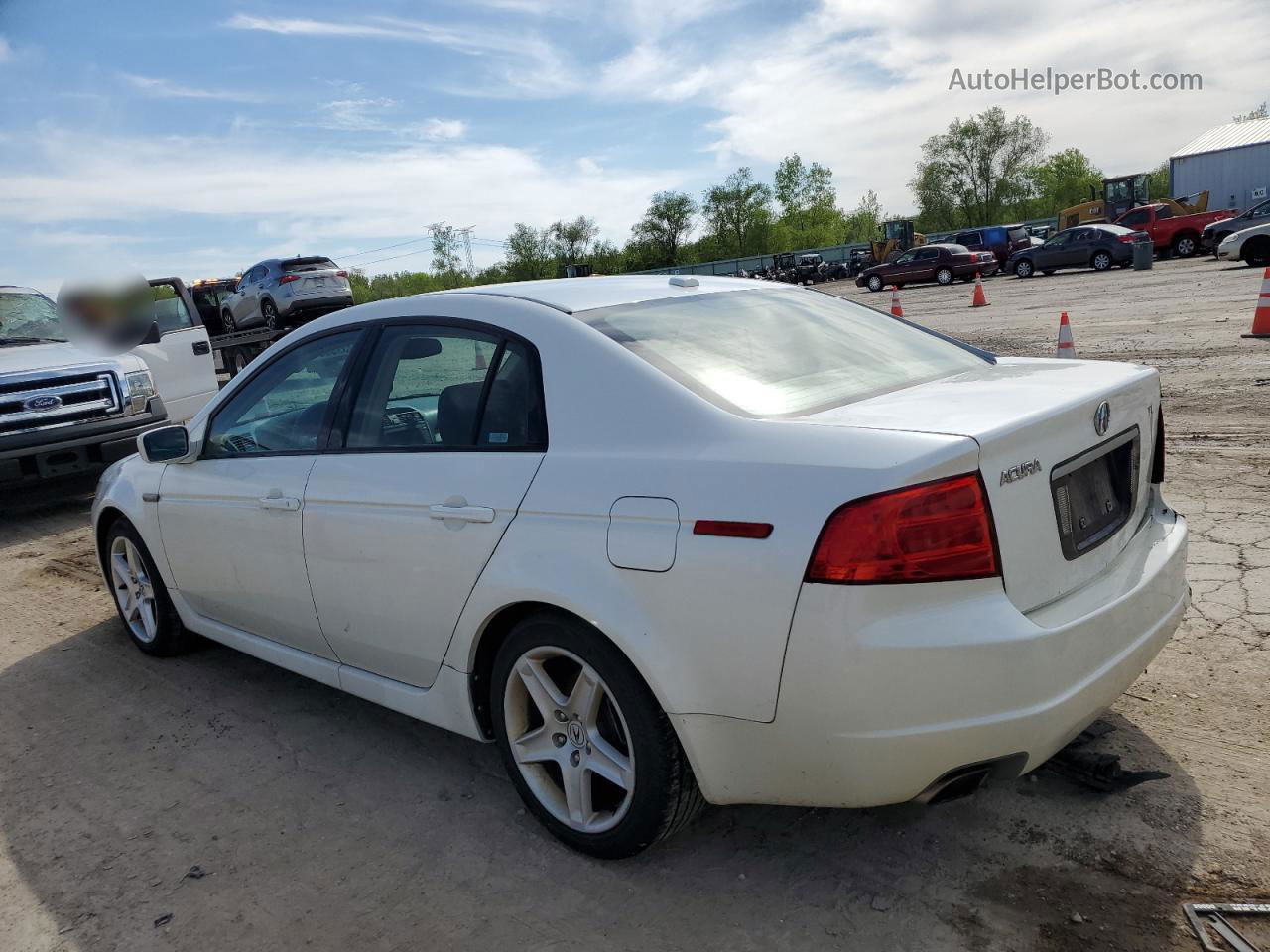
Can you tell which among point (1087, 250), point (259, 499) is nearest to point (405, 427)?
point (259, 499)

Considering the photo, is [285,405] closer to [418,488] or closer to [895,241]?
[418,488]

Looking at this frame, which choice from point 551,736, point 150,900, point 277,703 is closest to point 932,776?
point 551,736

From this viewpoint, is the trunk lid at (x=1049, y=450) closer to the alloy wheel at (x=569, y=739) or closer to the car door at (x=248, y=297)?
the alloy wheel at (x=569, y=739)

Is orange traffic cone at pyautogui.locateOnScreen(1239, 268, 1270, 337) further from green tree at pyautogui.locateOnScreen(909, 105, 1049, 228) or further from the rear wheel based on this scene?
green tree at pyautogui.locateOnScreen(909, 105, 1049, 228)

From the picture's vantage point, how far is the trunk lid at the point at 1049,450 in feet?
7.33

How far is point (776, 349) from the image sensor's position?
297 centimetres

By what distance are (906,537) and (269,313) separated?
21.3m

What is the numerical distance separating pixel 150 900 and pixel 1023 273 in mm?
32892

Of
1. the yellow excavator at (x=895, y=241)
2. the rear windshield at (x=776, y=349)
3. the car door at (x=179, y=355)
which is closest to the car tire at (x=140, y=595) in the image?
the rear windshield at (x=776, y=349)

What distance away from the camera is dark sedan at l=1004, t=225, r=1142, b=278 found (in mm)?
28328

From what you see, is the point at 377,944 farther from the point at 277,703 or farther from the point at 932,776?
the point at 277,703

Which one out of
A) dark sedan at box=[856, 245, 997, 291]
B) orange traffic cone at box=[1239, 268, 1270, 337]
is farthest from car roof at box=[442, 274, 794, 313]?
dark sedan at box=[856, 245, 997, 291]

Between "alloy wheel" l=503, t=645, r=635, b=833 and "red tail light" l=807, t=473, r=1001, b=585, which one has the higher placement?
"red tail light" l=807, t=473, r=1001, b=585

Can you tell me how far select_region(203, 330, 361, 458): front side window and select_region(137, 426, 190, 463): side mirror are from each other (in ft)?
0.32
